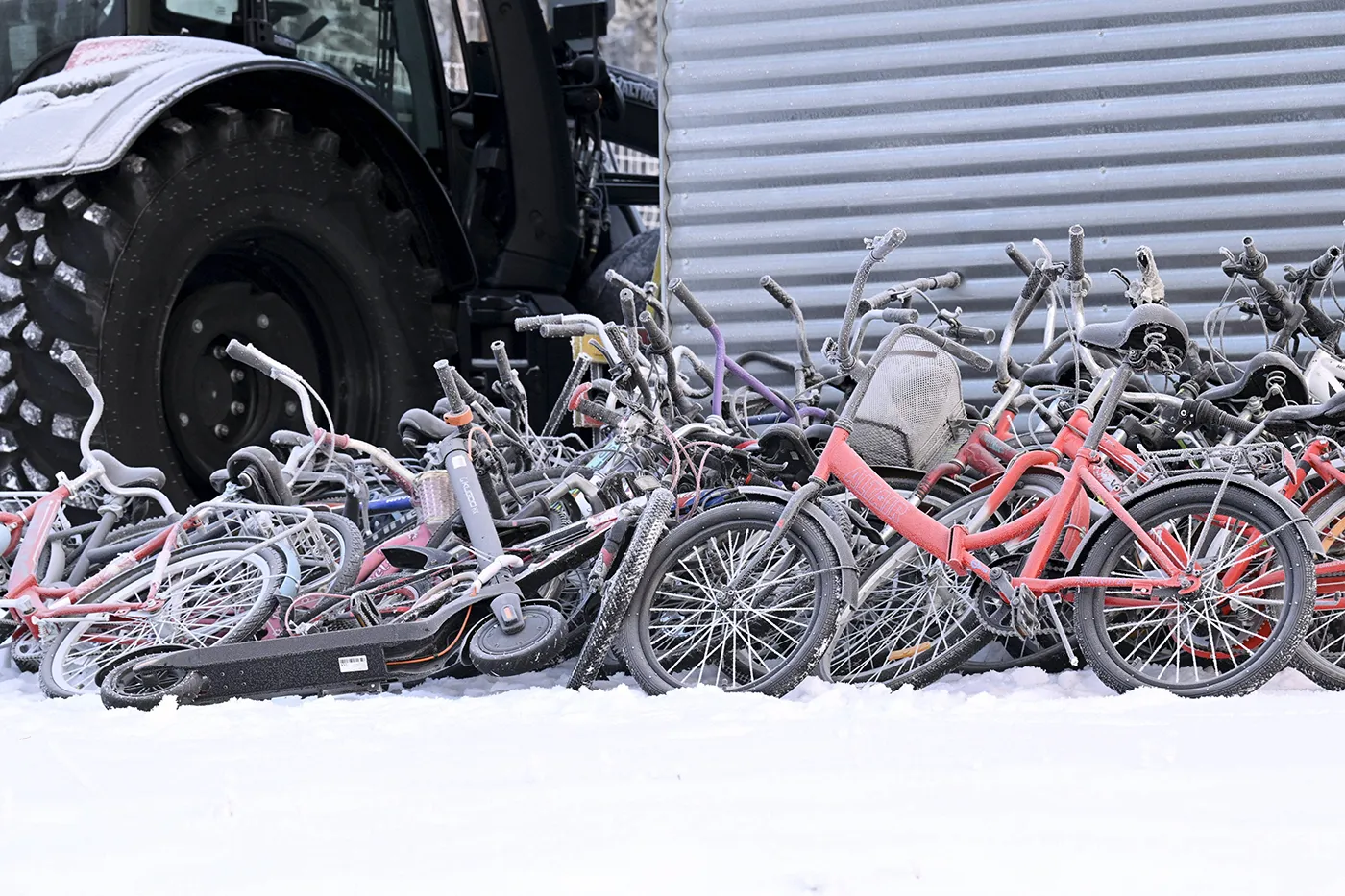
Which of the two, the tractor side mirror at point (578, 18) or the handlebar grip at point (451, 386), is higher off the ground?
the tractor side mirror at point (578, 18)

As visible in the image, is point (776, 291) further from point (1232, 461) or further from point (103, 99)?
point (103, 99)

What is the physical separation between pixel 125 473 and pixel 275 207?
43.4 inches

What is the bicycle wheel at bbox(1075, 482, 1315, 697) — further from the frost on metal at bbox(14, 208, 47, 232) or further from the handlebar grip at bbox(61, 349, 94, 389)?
the frost on metal at bbox(14, 208, 47, 232)

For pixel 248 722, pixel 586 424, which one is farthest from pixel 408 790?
pixel 586 424

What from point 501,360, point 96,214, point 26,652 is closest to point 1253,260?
point 501,360

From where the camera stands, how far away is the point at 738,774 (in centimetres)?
273

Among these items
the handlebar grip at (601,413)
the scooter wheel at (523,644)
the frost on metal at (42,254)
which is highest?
the frost on metal at (42,254)

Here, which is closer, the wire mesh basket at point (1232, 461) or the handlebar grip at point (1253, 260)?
the wire mesh basket at point (1232, 461)

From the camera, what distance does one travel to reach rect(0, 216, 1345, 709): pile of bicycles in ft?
11.4

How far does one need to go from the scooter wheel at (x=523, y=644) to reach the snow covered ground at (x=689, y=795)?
10cm

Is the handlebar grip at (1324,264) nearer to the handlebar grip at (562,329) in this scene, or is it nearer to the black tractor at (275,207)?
the handlebar grip at (562,329)

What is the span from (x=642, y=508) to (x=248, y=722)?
1.11 meters

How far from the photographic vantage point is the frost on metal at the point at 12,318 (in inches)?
167

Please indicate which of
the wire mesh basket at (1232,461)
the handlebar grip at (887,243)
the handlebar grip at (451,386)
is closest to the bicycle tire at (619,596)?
the handlebar grip at (451,386)
